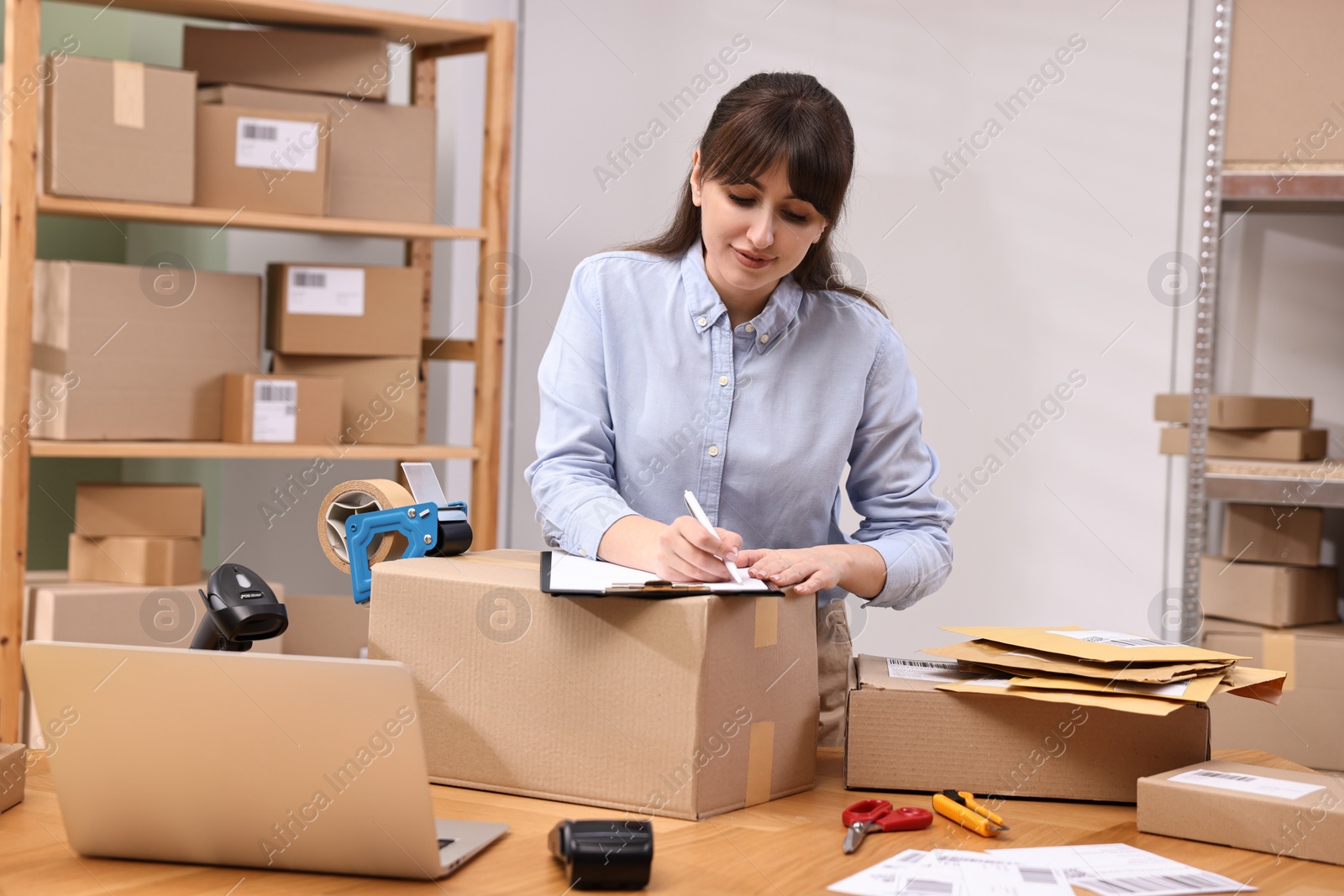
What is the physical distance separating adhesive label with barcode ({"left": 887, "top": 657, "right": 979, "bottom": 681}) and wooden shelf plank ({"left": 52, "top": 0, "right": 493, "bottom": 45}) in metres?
1.93

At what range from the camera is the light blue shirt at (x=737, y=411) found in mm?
1328

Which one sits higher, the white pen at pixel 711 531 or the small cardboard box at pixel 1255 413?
the small cardboard box at pixel 1255 413

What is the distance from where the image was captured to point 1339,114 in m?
1.92

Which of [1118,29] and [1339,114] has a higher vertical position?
[1118,29]

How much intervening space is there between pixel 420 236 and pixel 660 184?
0.65m

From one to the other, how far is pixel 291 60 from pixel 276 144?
0.21 metres

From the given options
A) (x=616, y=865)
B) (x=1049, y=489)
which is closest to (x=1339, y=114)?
(x=1049, y=489)

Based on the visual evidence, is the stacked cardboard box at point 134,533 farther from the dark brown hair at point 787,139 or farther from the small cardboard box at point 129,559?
the dark brown hair at point 787,139

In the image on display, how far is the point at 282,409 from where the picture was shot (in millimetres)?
2438

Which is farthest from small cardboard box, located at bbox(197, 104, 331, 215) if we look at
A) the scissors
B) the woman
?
the scissors

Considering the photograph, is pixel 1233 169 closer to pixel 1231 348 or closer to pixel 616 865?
pixel 1231 348

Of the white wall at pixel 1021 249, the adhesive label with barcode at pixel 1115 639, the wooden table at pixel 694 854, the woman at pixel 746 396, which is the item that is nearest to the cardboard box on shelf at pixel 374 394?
the white wall at pixel 1021 249

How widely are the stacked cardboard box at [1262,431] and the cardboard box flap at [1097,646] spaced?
104cm

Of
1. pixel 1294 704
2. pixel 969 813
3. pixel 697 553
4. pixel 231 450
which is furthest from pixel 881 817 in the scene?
pixel 231 450
